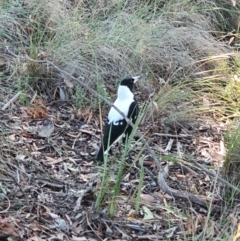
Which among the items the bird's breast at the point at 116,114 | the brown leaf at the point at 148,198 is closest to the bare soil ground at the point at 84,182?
the brown leaf at the point at 148,198

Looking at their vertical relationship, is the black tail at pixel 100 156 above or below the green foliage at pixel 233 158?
below

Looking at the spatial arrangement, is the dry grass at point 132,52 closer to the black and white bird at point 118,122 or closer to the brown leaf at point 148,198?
the black and white bird at point 118,122

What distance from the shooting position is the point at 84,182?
2.99 m

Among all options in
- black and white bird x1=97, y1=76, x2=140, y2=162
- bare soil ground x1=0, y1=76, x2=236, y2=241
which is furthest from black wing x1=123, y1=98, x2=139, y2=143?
bare soil ground x1=0, y1=76, x2=236, y2=241

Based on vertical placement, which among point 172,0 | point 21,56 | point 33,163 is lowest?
point 33,163

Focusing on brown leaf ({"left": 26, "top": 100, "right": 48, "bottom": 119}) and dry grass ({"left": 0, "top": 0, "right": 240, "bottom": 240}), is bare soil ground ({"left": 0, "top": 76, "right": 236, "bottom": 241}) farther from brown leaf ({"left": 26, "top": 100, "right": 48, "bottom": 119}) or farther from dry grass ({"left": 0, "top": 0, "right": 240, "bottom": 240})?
dry grass ({"left": 0, "top": 0, "right": 240, "bottom": 240})

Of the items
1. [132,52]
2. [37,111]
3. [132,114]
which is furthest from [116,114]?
[132,52]

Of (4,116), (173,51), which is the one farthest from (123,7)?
(4,116)

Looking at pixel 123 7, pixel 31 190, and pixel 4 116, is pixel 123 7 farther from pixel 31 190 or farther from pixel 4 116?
pixel 31 190

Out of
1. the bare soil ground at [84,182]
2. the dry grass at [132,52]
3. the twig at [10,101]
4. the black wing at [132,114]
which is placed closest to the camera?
the bare soil ground at [84,182]

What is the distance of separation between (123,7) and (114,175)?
216 cm

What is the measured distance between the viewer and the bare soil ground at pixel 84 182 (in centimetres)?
257

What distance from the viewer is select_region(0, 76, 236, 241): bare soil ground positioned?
101 inches

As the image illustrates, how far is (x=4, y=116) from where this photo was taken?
349cm
